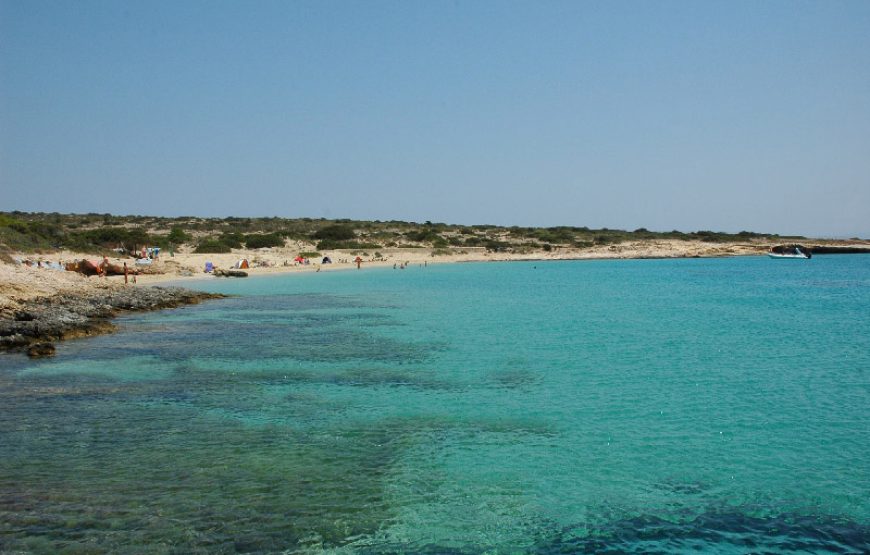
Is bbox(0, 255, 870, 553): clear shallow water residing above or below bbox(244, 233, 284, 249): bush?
below

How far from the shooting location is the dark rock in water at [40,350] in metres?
17.8

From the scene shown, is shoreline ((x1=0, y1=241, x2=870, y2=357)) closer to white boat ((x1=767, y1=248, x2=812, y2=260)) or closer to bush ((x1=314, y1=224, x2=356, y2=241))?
bush ((x1=314, y1=224, x2=356, y2=241))

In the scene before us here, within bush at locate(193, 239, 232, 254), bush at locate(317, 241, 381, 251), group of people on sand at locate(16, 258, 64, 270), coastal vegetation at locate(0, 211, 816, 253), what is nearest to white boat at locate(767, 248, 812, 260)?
coastal vegetation at locate(0, 211, 816, 253)

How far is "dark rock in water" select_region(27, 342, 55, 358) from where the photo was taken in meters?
17.8

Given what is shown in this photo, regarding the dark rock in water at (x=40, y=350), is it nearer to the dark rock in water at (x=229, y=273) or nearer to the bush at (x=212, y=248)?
the dark rock in water at (x=229, y=273)

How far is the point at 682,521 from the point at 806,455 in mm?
3512

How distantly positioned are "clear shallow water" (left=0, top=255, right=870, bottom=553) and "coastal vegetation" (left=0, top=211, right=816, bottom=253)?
97.3 ft

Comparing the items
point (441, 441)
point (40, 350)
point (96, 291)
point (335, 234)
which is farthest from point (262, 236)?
point (441, 441)

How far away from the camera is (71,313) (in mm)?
24047

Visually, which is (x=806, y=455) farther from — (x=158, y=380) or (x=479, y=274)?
(x=479, y=274)

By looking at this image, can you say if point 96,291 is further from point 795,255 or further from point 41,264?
point 795,255

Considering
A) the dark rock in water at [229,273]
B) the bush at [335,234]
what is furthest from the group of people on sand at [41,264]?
the bush at [335,234]

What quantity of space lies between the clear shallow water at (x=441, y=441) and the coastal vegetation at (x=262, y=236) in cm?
2965

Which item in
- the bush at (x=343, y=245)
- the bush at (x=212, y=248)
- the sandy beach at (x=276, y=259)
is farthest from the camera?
the bush at (x=343, y=245)
